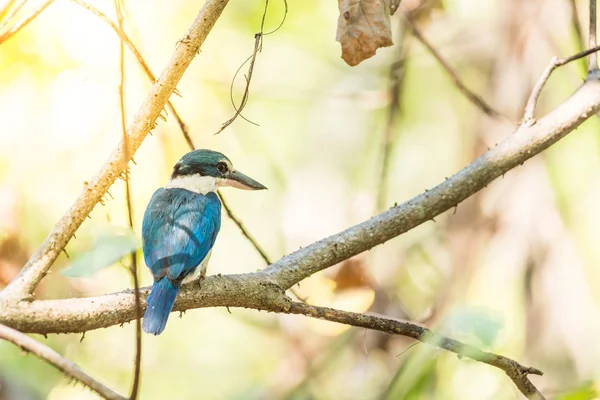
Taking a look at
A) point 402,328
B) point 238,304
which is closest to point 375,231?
point 402,328

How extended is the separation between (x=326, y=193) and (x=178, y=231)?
11.9 feet

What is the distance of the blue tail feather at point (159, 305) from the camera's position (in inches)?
107

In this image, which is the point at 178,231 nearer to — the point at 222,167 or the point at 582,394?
the point at 222,167

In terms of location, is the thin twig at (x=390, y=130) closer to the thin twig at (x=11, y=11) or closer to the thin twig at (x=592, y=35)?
the thin twig at (x=592, y=35)

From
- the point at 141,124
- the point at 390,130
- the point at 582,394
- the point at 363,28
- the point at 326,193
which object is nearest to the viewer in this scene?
the point at 582,394

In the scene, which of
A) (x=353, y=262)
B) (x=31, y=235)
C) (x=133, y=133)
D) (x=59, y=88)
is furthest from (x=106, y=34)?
(x=133, y=133)

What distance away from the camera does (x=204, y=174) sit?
3.84m

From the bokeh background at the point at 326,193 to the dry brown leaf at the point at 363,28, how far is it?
102cm

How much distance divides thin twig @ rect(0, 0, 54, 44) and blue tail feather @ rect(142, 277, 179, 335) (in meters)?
1.02

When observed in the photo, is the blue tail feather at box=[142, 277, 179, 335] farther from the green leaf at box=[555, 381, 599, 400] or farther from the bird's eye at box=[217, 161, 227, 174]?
the green leaf at box=[555, 381, 599, 400]

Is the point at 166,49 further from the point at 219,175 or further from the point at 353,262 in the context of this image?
the point at 353,262

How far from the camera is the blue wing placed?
119 inches

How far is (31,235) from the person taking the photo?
13.3 ft

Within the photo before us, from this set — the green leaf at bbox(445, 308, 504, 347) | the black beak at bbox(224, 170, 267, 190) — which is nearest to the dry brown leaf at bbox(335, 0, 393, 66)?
the green leaf at bbox(445, 308, 504, 347)
